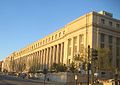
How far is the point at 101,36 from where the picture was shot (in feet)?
337

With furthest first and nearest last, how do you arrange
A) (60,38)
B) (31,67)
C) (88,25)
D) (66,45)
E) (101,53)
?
(31,67), (60,38), (66,45), (88,25), (101,53)

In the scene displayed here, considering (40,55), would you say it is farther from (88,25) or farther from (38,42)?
(88,25)

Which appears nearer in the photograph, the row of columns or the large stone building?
the large stone building

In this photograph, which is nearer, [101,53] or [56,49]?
[101,53]

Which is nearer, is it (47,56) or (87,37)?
(87,37)

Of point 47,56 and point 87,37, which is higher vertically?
point 87,37

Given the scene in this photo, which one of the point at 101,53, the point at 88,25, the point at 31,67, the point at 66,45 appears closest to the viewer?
the point at 101,53

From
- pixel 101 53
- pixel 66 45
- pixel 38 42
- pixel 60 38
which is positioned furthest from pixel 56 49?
pixel 101 53

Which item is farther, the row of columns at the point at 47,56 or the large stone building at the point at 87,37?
the row of columns at the point at 47,56

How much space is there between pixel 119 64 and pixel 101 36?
45.2 ft

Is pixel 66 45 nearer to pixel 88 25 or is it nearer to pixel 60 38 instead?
pixel 60 38

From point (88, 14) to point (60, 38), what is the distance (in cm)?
3011

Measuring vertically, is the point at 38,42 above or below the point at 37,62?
above

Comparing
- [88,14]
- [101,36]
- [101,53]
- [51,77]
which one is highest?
[88,14]
